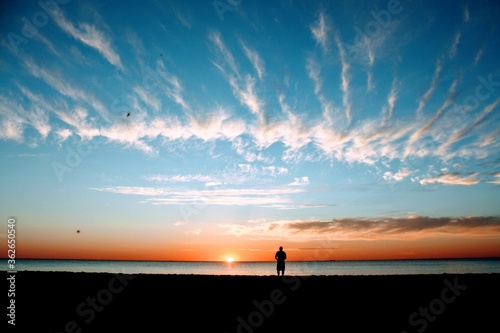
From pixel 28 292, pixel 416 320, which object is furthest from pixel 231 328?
pixel 28 292

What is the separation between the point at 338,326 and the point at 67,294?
31.5ft

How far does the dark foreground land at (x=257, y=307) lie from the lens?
729 cm

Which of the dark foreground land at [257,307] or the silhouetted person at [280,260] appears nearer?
the dark foreground land at [257,307]

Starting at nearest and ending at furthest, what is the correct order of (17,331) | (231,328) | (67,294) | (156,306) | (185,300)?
1. (17,331)
2. (231,328)
3. (156,306)
4. (185,300)
5. (67,294)

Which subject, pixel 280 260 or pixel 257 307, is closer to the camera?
pixel 257 307

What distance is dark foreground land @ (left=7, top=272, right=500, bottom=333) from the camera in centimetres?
729

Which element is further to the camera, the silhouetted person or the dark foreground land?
the silhouetted person

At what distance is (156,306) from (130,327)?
189cm

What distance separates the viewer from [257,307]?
29.8ft

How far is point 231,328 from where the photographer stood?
7.25 meters

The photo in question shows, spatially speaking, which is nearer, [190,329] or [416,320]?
[190,329]

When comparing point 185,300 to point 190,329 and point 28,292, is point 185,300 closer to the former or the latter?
point 190,329

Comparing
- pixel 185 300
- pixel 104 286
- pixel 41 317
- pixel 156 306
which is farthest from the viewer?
pixel 104 286

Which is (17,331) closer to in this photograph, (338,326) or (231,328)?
(231,328)
